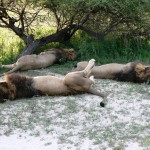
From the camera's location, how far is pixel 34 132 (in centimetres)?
564

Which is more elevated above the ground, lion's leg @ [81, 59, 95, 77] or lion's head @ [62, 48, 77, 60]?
lion's head @ [62, 48, 77, 60]

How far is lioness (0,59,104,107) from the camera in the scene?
6773 millimetres

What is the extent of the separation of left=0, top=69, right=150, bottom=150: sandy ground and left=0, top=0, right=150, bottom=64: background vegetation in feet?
6.81

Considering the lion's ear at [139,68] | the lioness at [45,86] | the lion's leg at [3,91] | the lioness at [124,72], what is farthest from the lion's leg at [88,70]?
the lion's leg at [3,91]

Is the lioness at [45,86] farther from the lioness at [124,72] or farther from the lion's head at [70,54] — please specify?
the lion's head at [70,54]

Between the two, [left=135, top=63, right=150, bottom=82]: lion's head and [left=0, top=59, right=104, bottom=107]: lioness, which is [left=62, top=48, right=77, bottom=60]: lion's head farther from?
[left=0, top=59, right=104, bottom=107]: lioness

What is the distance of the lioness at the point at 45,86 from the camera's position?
6773 mm

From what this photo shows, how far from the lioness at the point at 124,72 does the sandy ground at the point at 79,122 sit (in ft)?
1.18

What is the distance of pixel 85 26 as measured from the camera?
9406 millimetres

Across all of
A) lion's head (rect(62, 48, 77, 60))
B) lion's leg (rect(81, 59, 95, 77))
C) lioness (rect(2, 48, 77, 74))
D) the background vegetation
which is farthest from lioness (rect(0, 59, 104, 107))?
lion's head (rect(62, 48, 77, 60))

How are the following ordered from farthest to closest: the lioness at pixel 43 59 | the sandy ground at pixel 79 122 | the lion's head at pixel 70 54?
the lion's head at pixel 70 54 < the lioness at pixel 43 59 < the sandy ground at pixel 79 122

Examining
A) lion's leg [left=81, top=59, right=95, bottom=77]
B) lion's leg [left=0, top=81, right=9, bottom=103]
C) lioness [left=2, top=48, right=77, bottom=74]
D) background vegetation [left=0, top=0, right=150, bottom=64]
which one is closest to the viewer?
lion's leg [left=0, top=81, right=9, bottom=103]

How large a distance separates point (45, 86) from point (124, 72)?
1483 mm

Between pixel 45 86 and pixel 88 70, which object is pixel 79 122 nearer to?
pixel 45 86
